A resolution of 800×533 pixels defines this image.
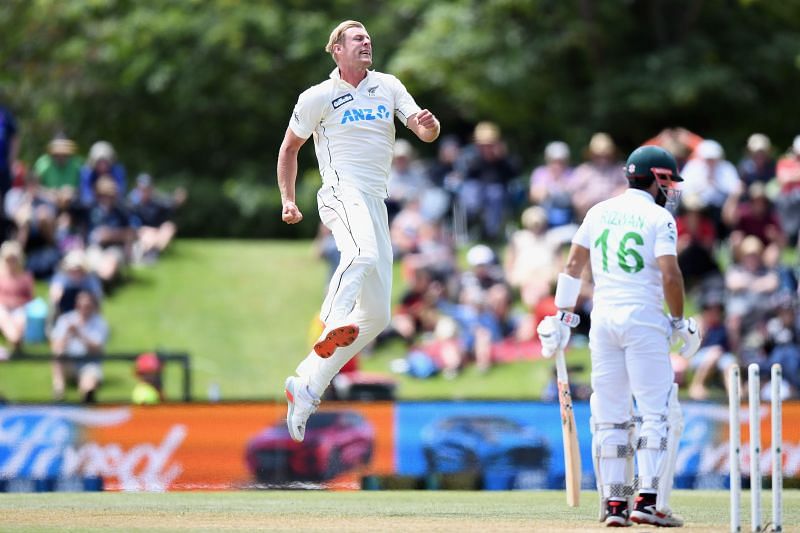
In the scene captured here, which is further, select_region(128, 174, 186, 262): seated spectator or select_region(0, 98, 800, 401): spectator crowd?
select_region(128, 174, 186, 262): seated spectator

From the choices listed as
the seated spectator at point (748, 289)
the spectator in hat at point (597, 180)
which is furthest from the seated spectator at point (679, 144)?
the seated spectator at point (748, 289)

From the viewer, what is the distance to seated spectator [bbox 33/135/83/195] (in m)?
21.8

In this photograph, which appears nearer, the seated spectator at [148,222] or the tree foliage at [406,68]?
the seated spectator at [148,222]

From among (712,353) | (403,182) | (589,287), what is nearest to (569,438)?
(712,353)

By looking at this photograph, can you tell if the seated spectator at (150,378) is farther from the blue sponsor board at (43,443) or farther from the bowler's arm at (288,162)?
the bowler's arm at (288,162)

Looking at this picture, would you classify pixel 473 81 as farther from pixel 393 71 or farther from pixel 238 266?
pixel 238 266

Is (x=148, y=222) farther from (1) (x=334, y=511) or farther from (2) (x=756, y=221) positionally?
(1) (x=334, y=511)

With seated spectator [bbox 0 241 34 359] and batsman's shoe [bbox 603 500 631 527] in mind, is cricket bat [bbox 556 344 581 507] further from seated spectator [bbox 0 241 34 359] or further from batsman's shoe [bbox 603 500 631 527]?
seated spectator [bbox 0 241 34 359]

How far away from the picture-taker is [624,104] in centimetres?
2662

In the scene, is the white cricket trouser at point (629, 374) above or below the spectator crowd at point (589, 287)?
below

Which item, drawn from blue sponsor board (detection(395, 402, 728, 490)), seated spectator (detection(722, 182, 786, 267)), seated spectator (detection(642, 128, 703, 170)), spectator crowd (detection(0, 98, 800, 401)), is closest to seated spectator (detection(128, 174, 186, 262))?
spectator crowd (detection(0, 98, 800, 401))

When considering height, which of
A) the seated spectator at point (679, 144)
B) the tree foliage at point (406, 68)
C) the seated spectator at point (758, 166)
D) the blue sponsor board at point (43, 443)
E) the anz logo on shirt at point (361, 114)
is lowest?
the blue sponsor board at point (43, 443)

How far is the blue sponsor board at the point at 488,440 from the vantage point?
14.8m

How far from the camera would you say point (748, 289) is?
19.0 metres
